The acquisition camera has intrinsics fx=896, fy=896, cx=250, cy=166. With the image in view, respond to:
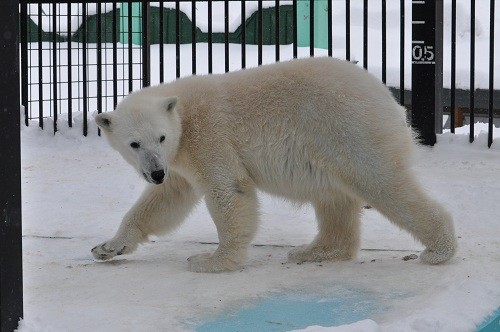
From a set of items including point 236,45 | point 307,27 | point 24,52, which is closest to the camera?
point 24,52

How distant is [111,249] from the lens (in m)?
4.45

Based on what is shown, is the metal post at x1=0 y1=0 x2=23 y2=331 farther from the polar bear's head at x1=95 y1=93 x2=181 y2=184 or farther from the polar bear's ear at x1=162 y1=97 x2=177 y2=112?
the polar bear's ear at x1=162 y1=97 x2=177 y2=112

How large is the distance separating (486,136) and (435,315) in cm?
391

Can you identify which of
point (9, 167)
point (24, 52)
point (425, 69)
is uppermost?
point (24, 52)

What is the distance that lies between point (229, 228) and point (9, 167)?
154 centimetres

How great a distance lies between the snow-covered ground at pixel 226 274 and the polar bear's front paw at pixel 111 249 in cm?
5

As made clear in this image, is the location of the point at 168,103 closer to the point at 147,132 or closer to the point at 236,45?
the point at 147,132

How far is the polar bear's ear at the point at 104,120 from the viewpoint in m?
4.26

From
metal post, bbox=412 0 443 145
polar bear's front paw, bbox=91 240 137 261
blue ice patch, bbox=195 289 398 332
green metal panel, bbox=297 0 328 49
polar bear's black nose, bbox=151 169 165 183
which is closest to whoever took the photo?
blue ice patch, bbox=195 289 398 332

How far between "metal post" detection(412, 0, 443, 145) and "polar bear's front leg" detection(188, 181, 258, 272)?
2989 millimetres

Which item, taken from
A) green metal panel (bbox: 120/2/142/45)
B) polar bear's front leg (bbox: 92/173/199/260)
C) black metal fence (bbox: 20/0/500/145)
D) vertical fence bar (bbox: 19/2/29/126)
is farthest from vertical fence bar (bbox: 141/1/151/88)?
polar bear's front leg (bbox: 92/173/199/260)

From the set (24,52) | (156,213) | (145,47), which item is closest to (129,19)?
(145,47)

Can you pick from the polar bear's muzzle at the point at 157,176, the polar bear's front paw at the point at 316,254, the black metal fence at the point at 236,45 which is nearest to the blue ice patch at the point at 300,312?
the polar bear's front paw at the point at 316,254

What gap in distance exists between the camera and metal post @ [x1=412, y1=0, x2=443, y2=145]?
685 centimetres
